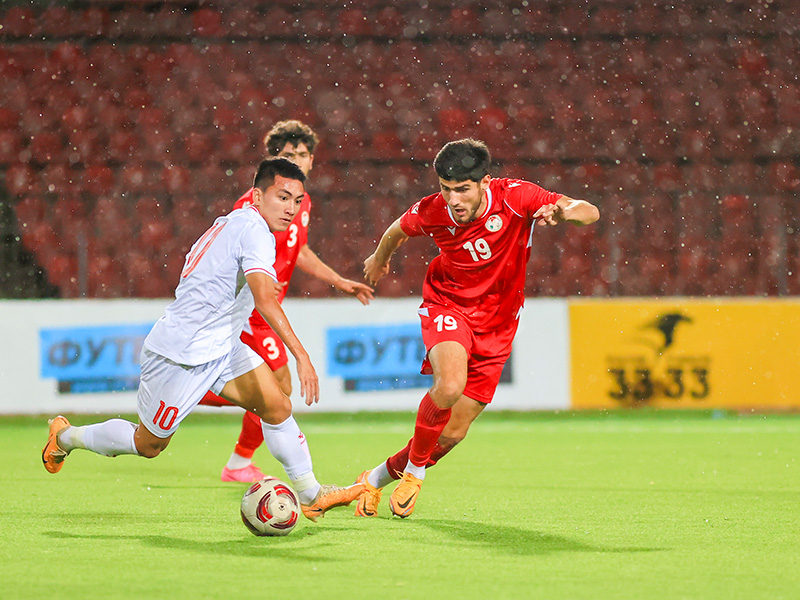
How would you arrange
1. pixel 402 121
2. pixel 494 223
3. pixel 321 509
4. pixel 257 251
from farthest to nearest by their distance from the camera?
pixel 402 121
pixel 494 223
pixel 321 509
pixel 257 251

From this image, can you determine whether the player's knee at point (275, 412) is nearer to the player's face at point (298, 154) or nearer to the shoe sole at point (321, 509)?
the shoe sole at point (321, 509)

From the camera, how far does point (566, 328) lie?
10086mm

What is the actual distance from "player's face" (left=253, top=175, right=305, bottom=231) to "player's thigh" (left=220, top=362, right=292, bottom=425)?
24.8 inches

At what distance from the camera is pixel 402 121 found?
1474 cm

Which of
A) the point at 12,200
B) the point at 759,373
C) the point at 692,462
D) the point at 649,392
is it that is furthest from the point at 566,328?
the point at 12,200

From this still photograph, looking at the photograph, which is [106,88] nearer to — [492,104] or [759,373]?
[492,104]

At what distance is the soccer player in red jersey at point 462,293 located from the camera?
4.83m

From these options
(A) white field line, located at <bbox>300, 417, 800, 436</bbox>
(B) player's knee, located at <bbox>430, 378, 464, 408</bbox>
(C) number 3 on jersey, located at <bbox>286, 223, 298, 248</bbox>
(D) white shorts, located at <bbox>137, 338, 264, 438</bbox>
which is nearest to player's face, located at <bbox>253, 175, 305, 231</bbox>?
(D) white shorts, located at <bbox>137, 338, 264, 438</bbox>

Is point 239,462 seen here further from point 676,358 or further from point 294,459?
point 676,358

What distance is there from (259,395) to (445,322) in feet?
3.09

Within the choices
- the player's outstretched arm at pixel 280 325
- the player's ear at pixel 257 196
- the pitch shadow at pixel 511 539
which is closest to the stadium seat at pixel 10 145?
the player's ear at pixel 257 196

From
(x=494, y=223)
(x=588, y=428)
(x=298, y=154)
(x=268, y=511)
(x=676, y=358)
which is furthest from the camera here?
(x=676, y=358)

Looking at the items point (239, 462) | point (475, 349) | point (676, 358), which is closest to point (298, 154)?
point (475, 349)

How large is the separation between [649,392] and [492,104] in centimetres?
607
